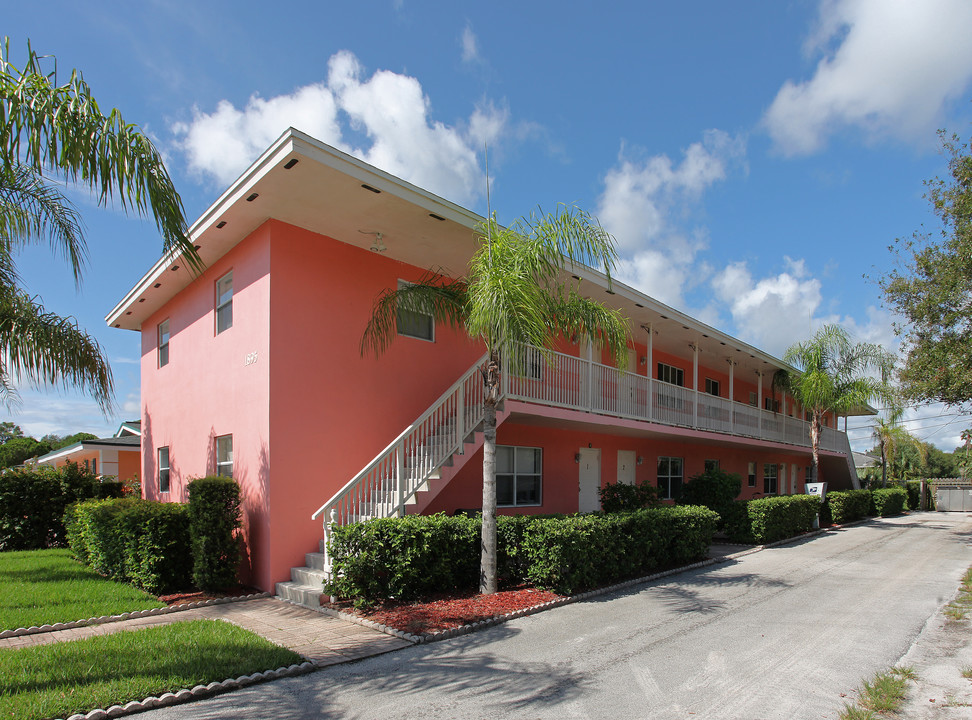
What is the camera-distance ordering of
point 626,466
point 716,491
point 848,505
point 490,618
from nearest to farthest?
1. point 490,618
2. point 716,491
3. point 626,466
4. point 848,505

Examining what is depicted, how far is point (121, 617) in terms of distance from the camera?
25.3ft

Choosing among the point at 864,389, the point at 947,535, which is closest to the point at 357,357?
the point at 864,389

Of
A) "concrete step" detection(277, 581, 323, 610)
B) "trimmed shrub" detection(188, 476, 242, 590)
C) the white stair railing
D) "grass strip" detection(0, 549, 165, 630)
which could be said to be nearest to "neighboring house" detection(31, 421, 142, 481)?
"grass strip" detection(0, 549, 165, 630)

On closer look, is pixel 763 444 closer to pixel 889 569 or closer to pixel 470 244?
pixel 889 569

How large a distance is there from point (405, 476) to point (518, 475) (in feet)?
13.1

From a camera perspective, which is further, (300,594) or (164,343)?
(164,343)

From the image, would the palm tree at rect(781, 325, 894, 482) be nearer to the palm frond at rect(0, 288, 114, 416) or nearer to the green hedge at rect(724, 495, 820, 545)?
the green hedge at rect(724, 495, 820, 545)

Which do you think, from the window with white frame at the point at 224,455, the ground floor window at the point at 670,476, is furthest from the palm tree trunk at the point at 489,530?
the ground floor window at the point at 670,476

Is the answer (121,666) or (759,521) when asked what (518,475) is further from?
(121,666)

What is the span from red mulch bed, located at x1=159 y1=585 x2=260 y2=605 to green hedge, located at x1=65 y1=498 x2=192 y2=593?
0.95 ft

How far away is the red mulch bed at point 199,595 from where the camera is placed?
8.63 metres

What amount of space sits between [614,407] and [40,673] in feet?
36.6

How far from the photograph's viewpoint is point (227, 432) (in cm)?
1087

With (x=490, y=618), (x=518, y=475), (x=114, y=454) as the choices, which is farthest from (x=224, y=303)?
(x=114, y=454)
